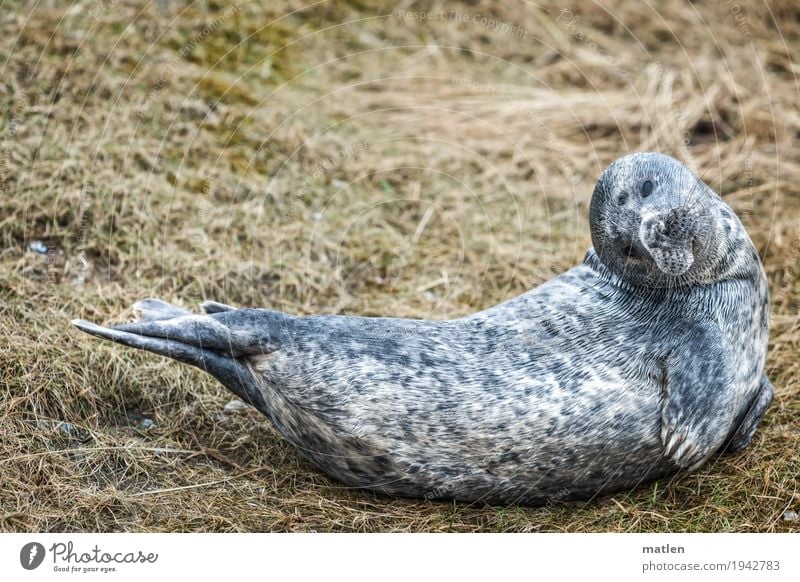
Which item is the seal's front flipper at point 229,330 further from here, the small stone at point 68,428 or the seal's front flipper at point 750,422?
the seal's front flipper at point 750,422

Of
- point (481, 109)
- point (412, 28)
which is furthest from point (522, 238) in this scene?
point (412, 28)

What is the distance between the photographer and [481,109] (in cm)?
680

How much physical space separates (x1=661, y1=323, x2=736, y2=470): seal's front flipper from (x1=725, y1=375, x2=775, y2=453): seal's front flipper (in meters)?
0.38

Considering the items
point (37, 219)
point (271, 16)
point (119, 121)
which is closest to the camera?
point (37, 219)

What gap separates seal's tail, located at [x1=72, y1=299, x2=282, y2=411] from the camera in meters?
3.67

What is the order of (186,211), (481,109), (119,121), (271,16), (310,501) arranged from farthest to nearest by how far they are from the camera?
(271,16)
(481,109)
(119,121)
(186,211)
(310,501)

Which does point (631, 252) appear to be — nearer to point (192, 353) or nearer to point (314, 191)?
point (192, 353)

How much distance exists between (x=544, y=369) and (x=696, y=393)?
1.93 ft

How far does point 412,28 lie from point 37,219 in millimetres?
3764

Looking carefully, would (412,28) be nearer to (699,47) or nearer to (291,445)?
(699,47)

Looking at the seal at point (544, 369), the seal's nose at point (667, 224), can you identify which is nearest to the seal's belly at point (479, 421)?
the seal at point (544, 369)

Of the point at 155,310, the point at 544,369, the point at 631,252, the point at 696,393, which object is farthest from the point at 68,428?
the point at 696,393

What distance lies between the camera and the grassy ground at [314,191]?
3.77m

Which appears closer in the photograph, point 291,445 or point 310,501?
point 310,501
